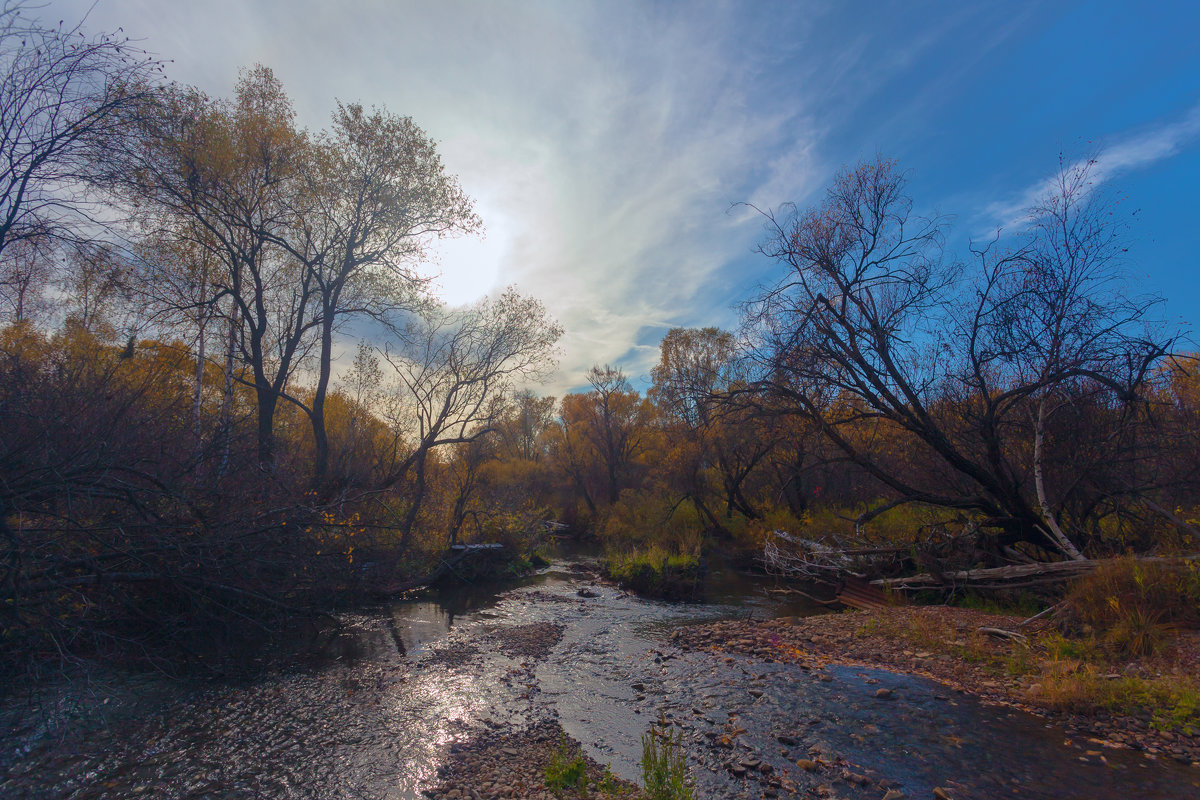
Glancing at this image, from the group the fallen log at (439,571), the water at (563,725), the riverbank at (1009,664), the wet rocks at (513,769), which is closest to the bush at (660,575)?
the riverbank at (1009,664)

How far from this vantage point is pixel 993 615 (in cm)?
995

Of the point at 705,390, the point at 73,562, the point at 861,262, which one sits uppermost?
the point at 861,262

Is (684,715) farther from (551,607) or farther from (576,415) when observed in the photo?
(576,415)

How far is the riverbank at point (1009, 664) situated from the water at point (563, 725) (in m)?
0.38

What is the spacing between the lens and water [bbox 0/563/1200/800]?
5.24 meters

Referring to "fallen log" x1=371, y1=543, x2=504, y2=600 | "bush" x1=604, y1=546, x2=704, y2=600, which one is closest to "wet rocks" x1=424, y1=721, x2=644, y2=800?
"fallen log" x1=371, y1=543, x2=504, y2=600

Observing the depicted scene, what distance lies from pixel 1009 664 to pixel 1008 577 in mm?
3577

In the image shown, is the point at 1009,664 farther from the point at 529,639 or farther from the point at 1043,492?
the point at 529,639

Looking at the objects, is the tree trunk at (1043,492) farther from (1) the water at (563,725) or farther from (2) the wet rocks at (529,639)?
(2) the wet rocks at (529,639)

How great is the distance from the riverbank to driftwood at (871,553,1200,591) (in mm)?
913

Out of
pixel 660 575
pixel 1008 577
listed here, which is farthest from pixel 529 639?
pixel 1008 577

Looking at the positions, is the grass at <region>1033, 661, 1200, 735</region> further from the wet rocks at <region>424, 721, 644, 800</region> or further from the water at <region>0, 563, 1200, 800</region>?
the wet rocks at <region>424, 721, 644, 800</region>

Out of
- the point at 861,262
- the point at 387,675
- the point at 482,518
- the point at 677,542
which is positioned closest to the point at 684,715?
the point at 387,675

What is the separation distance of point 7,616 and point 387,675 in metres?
4.78
